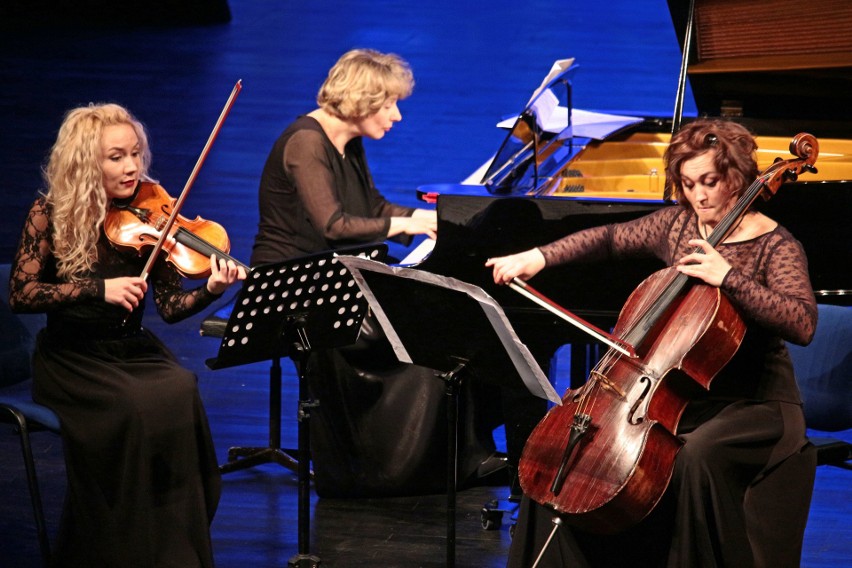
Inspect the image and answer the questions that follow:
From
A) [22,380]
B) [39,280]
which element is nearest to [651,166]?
[39,280]

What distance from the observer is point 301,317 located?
3.17m

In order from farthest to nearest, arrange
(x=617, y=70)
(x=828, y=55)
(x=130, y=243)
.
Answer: (x=617, y=70) < (x=828, y=55) < (x=130, y=243)

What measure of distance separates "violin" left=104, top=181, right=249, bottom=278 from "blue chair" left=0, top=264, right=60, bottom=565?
17.9 inches

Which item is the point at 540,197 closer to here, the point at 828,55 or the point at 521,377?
the point at 521,377

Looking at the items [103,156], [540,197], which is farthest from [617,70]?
[103,156]

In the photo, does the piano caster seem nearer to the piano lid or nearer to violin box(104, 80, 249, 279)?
violin box(104, 80, 249, 279)

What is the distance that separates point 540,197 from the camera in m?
3.46

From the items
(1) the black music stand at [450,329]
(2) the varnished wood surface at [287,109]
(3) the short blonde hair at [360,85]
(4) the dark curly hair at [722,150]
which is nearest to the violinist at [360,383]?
(3) the short blonde hair at [360,85]

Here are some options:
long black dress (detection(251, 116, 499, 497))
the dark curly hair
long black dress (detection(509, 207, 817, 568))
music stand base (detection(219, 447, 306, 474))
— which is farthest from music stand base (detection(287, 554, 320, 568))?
the dark curly hair

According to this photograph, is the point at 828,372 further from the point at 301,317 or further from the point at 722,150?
the point at 301,317

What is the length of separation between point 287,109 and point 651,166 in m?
4.31

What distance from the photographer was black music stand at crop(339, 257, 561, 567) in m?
2.71

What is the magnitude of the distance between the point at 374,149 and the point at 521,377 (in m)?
4.81

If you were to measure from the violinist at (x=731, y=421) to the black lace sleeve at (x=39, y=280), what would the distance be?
1134 millimetres
